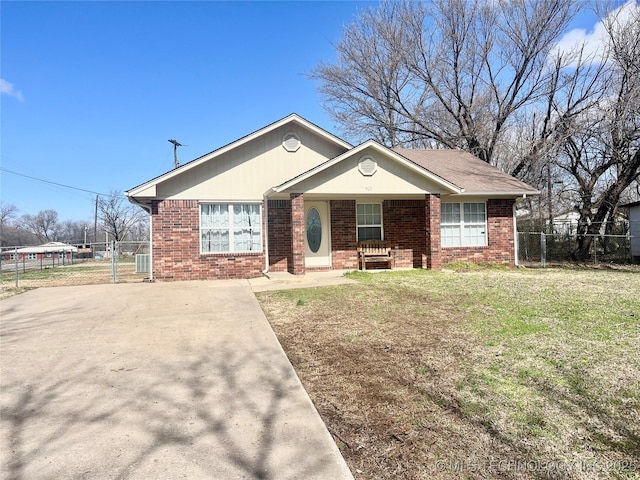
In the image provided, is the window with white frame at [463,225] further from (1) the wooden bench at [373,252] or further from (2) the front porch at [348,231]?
(1) the wooden bench at [373,252]

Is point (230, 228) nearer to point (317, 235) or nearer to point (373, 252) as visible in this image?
point (317, 235)

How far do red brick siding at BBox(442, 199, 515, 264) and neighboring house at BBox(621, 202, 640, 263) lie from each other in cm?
570

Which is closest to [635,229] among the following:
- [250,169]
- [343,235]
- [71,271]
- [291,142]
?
[343,235]

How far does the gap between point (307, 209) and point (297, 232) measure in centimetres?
171

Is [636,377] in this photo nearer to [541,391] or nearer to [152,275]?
[541,391]

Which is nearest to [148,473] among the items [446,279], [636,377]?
[636,377]

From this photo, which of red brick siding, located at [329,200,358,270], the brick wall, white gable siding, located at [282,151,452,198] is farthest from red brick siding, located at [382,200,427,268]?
the brick wall

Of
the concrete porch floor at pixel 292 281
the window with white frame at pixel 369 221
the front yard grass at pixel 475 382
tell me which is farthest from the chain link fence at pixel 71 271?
the front yard grass at pixel 475 382

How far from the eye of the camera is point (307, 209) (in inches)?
523

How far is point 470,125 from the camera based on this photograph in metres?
23.1

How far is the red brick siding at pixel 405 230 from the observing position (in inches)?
539

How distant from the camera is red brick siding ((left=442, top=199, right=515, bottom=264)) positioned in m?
14.3

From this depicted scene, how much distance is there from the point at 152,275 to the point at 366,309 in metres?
7.84

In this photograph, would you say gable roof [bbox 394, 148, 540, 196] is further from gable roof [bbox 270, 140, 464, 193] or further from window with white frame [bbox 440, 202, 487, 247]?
gable roof [bbox 270, 140, 464, 193]
